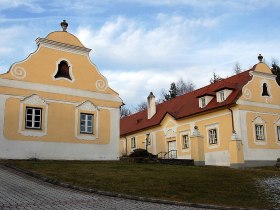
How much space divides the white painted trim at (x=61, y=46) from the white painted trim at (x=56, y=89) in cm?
260

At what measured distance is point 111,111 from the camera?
82.7 ft

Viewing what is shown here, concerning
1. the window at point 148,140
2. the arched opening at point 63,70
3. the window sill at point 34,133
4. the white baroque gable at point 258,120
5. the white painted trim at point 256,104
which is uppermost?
the arched opening at point 63,70

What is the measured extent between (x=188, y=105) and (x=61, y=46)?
14.9m

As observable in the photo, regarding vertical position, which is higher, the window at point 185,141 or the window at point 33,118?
the window at point 33,118

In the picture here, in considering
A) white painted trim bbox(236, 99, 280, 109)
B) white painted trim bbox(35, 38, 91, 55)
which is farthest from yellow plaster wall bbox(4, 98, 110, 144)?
white painted trim bbox(236, 99, 280, 109)

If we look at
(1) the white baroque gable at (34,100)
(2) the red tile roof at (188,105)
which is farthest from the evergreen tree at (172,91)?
(1) the white baroque gable at (34,100)

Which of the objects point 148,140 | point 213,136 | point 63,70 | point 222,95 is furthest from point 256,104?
point 63,70

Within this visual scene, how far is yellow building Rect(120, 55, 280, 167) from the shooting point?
90.9 ft

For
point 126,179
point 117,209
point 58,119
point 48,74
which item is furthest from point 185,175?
point 48,74

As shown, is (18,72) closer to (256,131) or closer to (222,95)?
(222,95)

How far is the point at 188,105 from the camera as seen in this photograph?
34688 millimetres

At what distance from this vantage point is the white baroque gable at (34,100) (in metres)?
21.8

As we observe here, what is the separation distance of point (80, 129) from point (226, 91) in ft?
41.2

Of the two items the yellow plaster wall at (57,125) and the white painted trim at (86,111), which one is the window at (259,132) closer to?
the yellow plaster wall at (57,125)
